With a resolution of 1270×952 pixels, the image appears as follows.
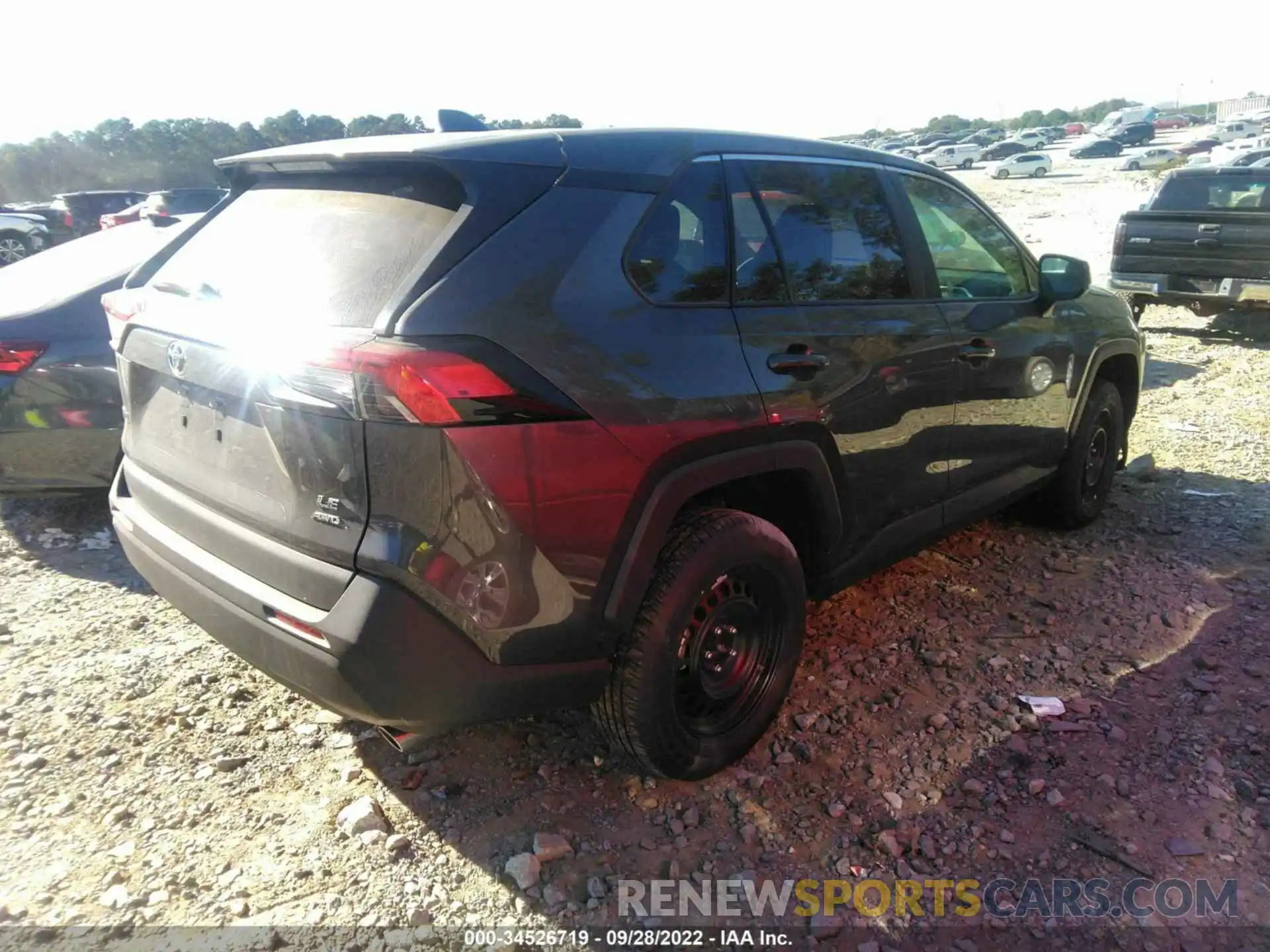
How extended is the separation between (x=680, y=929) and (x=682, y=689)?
2.20 feet

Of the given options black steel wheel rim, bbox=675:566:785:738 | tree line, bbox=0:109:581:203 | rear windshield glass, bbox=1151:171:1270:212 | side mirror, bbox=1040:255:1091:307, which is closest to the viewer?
black steel wheel rim, bbox=675:566:785:738

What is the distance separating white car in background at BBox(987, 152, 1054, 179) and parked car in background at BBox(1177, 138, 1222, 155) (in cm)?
716

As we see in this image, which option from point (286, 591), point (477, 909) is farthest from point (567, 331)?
point (477, 909)

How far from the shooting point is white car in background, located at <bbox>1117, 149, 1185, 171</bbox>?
4194cm

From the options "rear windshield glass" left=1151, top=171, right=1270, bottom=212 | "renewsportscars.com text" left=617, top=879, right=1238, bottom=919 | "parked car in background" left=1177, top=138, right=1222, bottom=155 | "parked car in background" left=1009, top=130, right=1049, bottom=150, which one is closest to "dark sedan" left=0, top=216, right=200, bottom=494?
"renewsportscars.com text" left=617, top=879, right=1238, bottom=919

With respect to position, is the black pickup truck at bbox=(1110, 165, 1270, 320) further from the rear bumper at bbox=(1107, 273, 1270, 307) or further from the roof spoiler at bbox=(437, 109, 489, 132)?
the roof spoiler at bbox=(437, 109, 489, 132)

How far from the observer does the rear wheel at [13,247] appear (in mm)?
18375

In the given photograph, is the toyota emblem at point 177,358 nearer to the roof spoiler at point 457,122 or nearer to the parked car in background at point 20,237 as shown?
the roof spoiler at point 457,122

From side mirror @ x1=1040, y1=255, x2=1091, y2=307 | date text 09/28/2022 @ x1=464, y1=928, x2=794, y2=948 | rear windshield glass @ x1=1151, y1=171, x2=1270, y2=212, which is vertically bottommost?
date text 09/28/2022 @ x1=464, y1=928, x2=794, y2=948

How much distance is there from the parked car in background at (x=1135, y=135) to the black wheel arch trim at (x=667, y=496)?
66079 millimetres

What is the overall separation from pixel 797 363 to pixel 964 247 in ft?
4.75

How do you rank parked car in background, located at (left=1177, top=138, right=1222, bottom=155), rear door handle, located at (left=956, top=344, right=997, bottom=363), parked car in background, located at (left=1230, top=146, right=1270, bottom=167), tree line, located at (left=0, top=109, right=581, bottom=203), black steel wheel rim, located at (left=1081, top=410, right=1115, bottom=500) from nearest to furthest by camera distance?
rear door handle, located at (left=956, top=344, right=997, bottom=363) → black steel wheel rim, located at (left=1081, top=410, right=1115, bottom=500) → parked car in background, located at (left=1230, top=146, right=1270, bottom=167) → tree line, located at (left=0, top=109, right=581, bottom=203) → parked car in background, located at (left=1177, top=138, right=1222, bottom=155)

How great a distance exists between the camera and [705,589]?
2.56m

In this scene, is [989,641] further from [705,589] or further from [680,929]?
[680,929]
